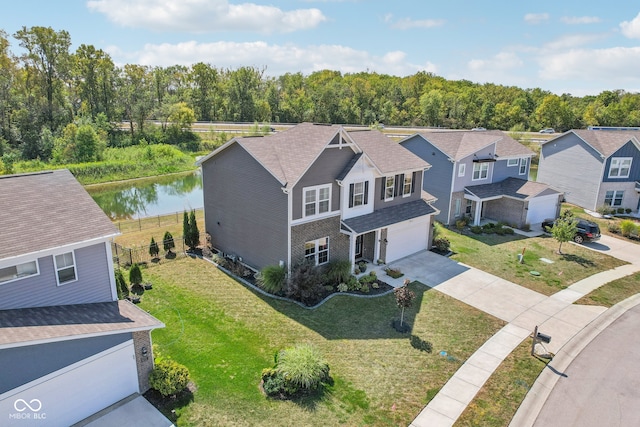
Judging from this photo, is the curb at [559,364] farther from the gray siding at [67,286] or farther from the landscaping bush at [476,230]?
the gray siding at [67,286]

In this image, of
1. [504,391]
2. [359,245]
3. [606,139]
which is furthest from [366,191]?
[606,139]

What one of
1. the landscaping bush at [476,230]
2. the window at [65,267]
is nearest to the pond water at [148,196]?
the window at [65,267]

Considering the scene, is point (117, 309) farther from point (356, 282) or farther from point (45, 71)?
point (45, 71)

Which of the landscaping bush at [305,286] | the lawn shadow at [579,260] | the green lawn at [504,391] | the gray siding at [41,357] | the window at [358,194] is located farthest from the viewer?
the lawn shadow at [579,260]

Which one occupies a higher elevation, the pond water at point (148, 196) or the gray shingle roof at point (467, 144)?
the gray shingle roof at point (467, 144)

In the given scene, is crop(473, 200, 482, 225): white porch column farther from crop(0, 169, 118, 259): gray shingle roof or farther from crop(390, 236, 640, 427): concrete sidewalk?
crop(0, 169, 118, 259): gray shingle roof


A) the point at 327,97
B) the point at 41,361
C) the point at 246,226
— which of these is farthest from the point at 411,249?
the point at 327,97
